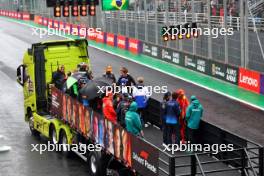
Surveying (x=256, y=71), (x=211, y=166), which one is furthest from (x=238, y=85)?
(x=211, y=166)

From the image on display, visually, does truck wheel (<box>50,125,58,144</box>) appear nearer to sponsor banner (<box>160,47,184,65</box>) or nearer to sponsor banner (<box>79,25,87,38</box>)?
sponsor banner (<box>160,47,184,65</box>)

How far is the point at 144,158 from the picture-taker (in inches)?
445

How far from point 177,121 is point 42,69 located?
6.25m

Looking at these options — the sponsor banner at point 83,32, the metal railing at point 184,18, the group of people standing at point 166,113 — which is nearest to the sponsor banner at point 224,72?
the metal railing at point 184,18

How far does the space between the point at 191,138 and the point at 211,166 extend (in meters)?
1.55

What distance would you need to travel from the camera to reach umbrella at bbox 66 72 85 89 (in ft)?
53.3

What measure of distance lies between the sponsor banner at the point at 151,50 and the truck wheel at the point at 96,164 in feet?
67.7

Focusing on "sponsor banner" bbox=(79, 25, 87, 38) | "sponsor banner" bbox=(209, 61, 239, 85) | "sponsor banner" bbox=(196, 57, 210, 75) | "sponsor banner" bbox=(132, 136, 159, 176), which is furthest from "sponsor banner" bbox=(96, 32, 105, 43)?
"sponsor banner" bbox=(132, 136, 159, 176)

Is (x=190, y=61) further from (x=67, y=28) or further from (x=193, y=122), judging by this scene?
(x=67, y=28)

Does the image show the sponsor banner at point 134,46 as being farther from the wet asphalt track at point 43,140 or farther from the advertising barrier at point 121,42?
the wet asphalt track at point 43,140

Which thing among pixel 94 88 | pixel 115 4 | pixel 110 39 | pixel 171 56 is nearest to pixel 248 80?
pixel 171 56

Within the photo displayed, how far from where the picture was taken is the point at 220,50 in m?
29.2

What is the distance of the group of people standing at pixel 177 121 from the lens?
44.5ft
